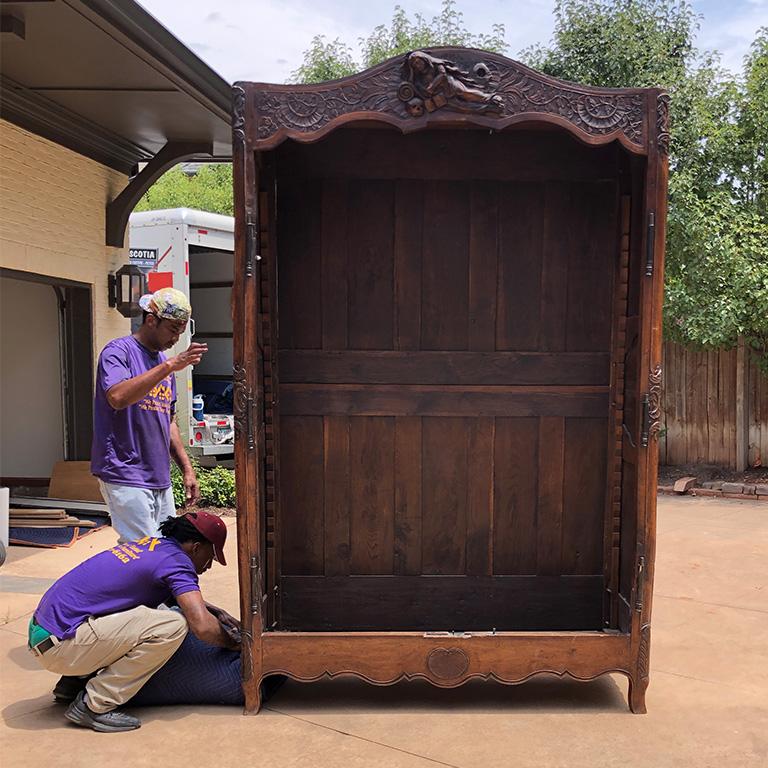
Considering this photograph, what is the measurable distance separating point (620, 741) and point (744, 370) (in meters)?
6.88

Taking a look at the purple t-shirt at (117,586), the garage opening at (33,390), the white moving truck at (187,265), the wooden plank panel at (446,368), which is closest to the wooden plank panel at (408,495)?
the wooden plank panel at (446,368)

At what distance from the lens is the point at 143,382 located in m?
3.59

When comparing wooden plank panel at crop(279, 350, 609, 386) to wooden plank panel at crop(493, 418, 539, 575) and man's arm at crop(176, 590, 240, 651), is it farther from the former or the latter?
man's arm at crop(176, 590, 240, 651)

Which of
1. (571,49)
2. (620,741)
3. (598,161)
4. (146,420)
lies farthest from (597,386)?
(571,49)

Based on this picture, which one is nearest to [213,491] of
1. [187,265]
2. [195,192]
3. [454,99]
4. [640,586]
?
[187,265]

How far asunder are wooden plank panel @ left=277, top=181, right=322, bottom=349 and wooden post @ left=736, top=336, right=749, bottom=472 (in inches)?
259

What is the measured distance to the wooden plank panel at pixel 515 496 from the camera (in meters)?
3.96

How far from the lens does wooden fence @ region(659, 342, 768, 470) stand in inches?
361

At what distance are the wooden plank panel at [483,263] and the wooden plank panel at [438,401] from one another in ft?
0.82

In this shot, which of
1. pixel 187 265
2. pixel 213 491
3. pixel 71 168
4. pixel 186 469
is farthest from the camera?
pixel 187 265

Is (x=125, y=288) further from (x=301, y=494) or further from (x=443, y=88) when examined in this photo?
(x=443, y=88)

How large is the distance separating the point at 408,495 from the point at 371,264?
1.10 m

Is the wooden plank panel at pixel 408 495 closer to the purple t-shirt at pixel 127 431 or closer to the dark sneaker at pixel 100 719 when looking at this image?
the purple t-shirt at pixel 127 431

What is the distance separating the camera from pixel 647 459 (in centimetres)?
328
